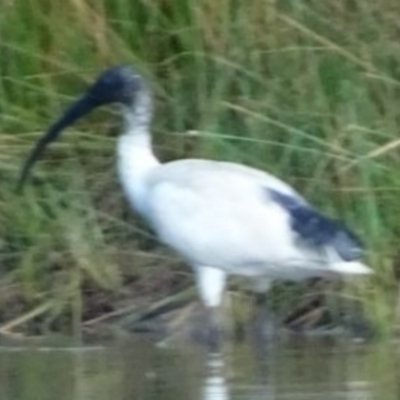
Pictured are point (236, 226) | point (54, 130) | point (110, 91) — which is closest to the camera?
point (236, 226)

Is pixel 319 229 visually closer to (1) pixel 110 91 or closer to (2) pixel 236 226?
(2) pixel 236 226

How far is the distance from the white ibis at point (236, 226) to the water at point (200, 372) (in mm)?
358

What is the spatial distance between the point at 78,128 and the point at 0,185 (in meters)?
0.76

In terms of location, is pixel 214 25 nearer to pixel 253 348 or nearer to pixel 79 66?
pixel 79 66

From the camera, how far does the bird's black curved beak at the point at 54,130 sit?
11.6m

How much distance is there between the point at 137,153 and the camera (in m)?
11.6

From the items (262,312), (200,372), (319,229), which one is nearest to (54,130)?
(262,312)

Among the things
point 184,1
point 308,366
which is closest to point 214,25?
point 184,1

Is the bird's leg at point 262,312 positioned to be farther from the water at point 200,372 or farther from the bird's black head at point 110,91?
the bird's black head at point 110,91

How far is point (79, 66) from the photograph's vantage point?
492 inches

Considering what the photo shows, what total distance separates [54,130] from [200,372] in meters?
2.55

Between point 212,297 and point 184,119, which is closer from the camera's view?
point 212,297

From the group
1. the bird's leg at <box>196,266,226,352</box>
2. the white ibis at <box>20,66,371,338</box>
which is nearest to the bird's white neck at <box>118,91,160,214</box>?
the white ibis at <box>20,66,371,338</box>

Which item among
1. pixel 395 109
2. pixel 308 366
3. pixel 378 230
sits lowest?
pixel 308 366
